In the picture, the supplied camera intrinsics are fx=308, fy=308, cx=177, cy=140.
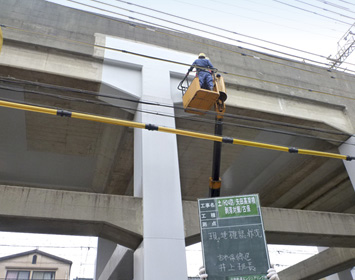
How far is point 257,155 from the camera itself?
15.1m

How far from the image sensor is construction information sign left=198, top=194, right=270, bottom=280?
6.14 m

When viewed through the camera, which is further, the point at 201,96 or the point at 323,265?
the point at 323,265

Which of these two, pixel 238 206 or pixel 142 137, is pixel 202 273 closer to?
pixel 238 206

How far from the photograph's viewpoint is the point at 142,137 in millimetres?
9367

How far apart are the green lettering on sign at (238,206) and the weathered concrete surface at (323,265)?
12177 mm

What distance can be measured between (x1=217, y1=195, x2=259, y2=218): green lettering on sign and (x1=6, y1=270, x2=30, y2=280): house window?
28.5m

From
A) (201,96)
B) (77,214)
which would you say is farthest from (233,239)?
(201,96)

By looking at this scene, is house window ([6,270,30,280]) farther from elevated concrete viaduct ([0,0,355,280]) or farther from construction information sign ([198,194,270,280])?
construction information sign ([198,194,270,280])

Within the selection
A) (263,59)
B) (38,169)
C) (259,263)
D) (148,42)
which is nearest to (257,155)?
(263,59)

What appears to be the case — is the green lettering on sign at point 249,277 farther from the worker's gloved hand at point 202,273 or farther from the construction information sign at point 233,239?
the worker's gloved hand at point 202,273

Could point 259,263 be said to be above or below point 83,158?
below

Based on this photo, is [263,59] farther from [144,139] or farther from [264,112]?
[144,139]

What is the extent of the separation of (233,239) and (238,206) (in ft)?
2.40

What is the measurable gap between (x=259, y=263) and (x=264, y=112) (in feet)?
23.4
